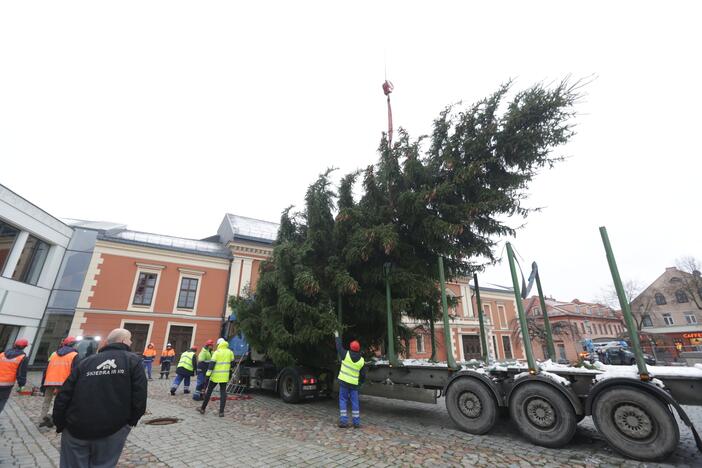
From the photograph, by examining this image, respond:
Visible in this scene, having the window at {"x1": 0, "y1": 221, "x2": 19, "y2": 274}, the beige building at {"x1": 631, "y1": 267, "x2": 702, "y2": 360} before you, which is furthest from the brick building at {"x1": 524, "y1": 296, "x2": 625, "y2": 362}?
the window at {"x1": 0, "y1": 221, "x2": 19, "y2": 274}

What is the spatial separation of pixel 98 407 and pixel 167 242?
23.2 metres

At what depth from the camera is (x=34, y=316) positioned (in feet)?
54.1

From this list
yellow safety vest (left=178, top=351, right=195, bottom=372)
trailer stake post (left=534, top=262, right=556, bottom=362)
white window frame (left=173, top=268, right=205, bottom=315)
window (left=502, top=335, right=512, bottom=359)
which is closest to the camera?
trailer stake post (left=534, top=262, right=556, bottom=362)

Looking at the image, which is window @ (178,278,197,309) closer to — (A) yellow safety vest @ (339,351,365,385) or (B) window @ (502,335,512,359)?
(A) yellow safety vest @ (339,351,365,385)

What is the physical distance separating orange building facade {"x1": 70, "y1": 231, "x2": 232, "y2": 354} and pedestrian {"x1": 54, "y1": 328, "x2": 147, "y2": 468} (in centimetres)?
1928

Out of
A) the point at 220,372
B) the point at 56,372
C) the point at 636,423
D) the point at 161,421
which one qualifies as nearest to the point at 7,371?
the point at 56,372

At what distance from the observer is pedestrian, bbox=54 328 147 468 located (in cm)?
292

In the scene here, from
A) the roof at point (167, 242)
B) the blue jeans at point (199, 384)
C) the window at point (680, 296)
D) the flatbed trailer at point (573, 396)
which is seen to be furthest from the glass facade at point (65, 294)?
the window at point (680, 296)

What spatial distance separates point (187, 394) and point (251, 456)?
7.25m

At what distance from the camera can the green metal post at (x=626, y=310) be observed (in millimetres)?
4789

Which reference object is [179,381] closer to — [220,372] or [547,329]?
[220,372]

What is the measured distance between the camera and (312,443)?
5512 millimetres

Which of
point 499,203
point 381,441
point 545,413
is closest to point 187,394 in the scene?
point 381,441

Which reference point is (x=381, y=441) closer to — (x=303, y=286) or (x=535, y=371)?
(x=535, y=371)
